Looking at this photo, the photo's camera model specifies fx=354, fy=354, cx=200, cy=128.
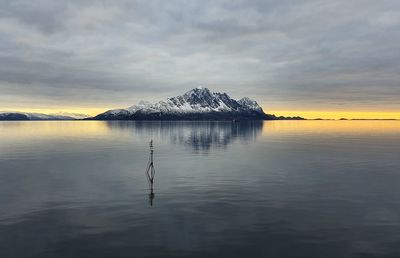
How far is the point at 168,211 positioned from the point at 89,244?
34.8 ft

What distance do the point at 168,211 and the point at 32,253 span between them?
45.6 feet

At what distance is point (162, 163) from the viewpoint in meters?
75.3

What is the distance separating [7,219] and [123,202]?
11448mm

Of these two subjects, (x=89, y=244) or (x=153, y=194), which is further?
(x=153, y=194)

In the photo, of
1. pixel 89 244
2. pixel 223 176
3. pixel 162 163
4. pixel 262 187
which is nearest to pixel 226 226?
A: pixel 89 244

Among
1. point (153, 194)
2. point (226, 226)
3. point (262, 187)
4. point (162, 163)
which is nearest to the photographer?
point (226, 226)

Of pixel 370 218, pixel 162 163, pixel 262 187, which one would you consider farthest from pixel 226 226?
pixel 162 163

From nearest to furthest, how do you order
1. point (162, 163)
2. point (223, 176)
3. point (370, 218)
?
point (370, 218) → point (223, 176) → point (162, 163)

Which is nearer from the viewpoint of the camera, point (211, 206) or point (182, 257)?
point (182, 257)

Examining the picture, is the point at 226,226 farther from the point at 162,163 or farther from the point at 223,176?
the point at 162,163

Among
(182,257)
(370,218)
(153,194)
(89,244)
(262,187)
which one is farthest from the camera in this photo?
(262,187)

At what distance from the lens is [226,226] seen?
3114 cm

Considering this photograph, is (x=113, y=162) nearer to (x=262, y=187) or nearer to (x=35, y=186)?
(x=35, y=186)

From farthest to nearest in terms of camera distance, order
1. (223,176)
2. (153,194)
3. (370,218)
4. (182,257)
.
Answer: (223,176) < (153,194) < (370,218) < (182,257)
